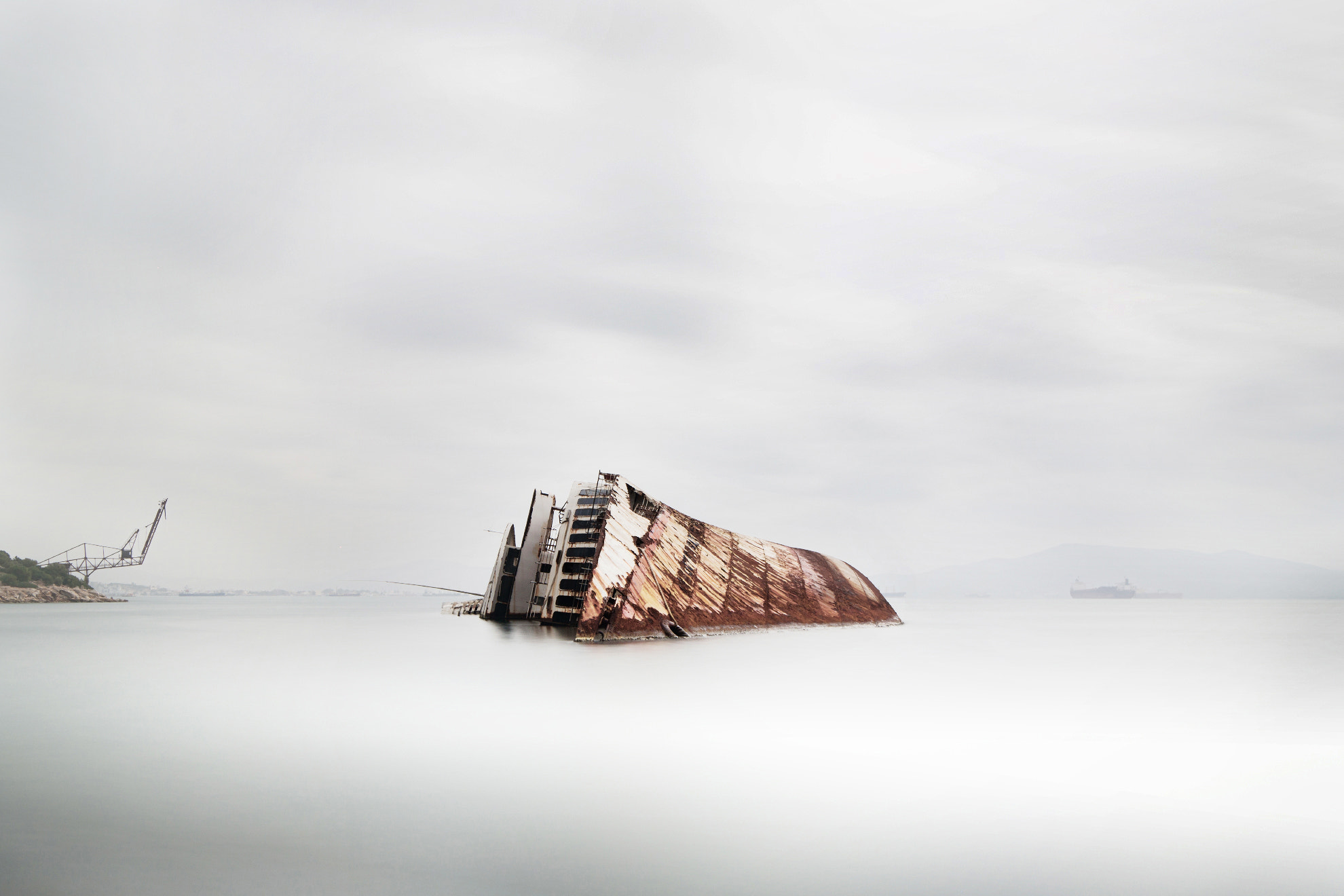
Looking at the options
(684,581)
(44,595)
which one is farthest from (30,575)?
(684,581)

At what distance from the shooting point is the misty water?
13.5 ft

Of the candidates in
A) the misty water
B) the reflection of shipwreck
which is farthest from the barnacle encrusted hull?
the misty water

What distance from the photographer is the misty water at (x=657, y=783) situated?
13.5ft

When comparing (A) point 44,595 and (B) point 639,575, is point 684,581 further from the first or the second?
(A) point 44,595

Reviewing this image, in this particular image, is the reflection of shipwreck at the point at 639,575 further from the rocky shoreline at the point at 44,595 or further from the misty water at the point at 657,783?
the rocky shoreline at the point at 44,595

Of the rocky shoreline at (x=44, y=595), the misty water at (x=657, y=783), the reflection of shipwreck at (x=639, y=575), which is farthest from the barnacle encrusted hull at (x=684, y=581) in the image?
the rocky shoreline at (x=44, y=595)

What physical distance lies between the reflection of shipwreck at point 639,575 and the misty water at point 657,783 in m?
3.95

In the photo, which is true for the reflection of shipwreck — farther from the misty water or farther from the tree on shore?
the tree on shore

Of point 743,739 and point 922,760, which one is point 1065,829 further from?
point 743,739

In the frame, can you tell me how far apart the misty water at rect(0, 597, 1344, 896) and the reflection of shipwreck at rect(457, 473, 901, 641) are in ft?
12.9

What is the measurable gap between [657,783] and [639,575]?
13041 millimetres

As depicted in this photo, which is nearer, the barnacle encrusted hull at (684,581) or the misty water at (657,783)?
the misty water at (657,783)

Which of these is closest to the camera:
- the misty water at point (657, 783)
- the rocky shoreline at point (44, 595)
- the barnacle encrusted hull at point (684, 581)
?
the misty water at point (657, 783)

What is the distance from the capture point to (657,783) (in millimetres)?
6188
